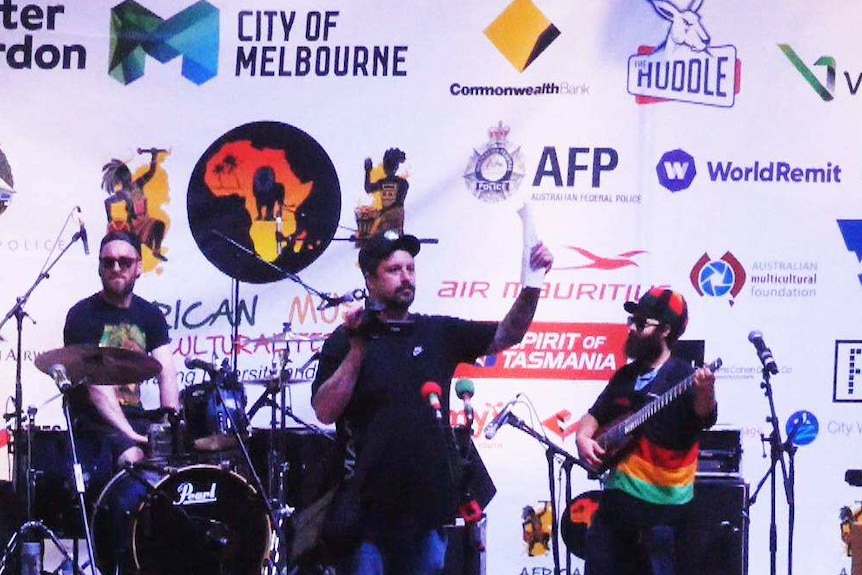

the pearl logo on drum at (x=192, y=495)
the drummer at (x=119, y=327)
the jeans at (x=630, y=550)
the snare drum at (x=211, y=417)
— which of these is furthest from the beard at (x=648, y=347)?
the drummer at (x=119, y=327)

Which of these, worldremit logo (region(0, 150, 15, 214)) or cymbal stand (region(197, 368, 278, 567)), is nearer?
cymbal stand (region(197, 368, 278, 567))

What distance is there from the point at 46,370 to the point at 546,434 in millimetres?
2688

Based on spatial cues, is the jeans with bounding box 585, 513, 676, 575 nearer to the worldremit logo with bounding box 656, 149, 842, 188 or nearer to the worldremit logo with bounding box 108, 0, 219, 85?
the worldremit logo with bounding box 656, 149, 842, 188

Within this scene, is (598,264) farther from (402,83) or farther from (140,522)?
(140,522)

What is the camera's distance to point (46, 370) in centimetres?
642

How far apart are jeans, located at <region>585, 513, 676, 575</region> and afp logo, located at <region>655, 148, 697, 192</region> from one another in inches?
88.0

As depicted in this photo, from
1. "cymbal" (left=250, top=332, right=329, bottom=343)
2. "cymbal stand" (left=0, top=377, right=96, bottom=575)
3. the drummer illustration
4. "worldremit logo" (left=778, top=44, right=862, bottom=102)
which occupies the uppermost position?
"worldremit logo" (left=778, top=44, right=862, bottom=102)

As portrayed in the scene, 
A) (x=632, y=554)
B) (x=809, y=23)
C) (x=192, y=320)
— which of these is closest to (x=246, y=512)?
(x=192, y=320)

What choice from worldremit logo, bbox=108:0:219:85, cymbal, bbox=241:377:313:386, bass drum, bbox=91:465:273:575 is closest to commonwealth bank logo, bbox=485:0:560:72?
worldremit logo, bbox=108:0:219:85

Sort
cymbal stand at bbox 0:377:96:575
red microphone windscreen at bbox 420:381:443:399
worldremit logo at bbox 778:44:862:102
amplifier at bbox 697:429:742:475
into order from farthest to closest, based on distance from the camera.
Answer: worldremit logo at bbox 778:44:862:102, amplifier at bbox 697:429:742:475, cymbal stand at bbox 0:377:96:575, red microphone windscreen at bbox 420:381:443:399

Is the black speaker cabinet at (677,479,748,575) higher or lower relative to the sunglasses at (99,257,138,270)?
lower

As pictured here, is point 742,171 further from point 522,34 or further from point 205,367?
point 205,367

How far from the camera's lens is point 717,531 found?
6840mm

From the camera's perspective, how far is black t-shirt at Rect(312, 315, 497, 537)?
4816 mm
